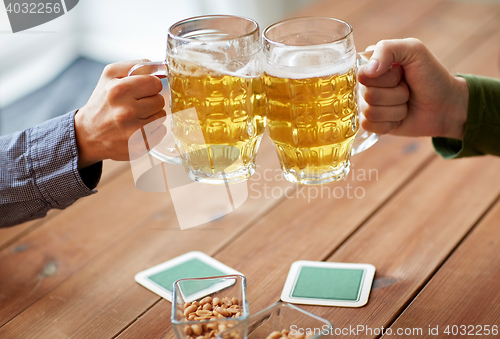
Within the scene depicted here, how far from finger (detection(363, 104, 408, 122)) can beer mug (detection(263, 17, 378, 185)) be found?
0.70ft

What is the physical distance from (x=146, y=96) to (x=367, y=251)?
0.54 metres

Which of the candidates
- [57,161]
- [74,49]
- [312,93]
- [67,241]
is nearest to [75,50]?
[74,49]

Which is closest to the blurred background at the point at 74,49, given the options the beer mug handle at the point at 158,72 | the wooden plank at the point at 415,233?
the wooden plank at the point at 415,233

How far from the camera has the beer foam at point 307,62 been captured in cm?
72

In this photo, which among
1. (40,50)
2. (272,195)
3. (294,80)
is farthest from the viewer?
(40,50)

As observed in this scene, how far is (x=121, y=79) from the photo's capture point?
0.82 meters

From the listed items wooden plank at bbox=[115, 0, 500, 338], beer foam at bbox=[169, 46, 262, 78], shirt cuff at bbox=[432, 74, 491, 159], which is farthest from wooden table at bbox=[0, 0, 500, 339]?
beer foam at bbox=[169, 46, 262, 78]

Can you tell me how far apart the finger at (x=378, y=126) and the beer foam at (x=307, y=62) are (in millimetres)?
319

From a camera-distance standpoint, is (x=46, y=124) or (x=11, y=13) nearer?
(x=46, y=124)

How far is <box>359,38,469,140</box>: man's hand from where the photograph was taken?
0.96m

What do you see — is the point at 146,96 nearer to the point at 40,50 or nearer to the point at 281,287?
the point at 281,287

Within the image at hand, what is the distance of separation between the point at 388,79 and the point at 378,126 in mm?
98

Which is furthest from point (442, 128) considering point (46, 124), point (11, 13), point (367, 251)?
point (11, 13)

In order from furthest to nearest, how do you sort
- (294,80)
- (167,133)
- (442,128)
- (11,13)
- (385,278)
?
(11,13), (442,128), (385,278), (167,133), (294,80)
